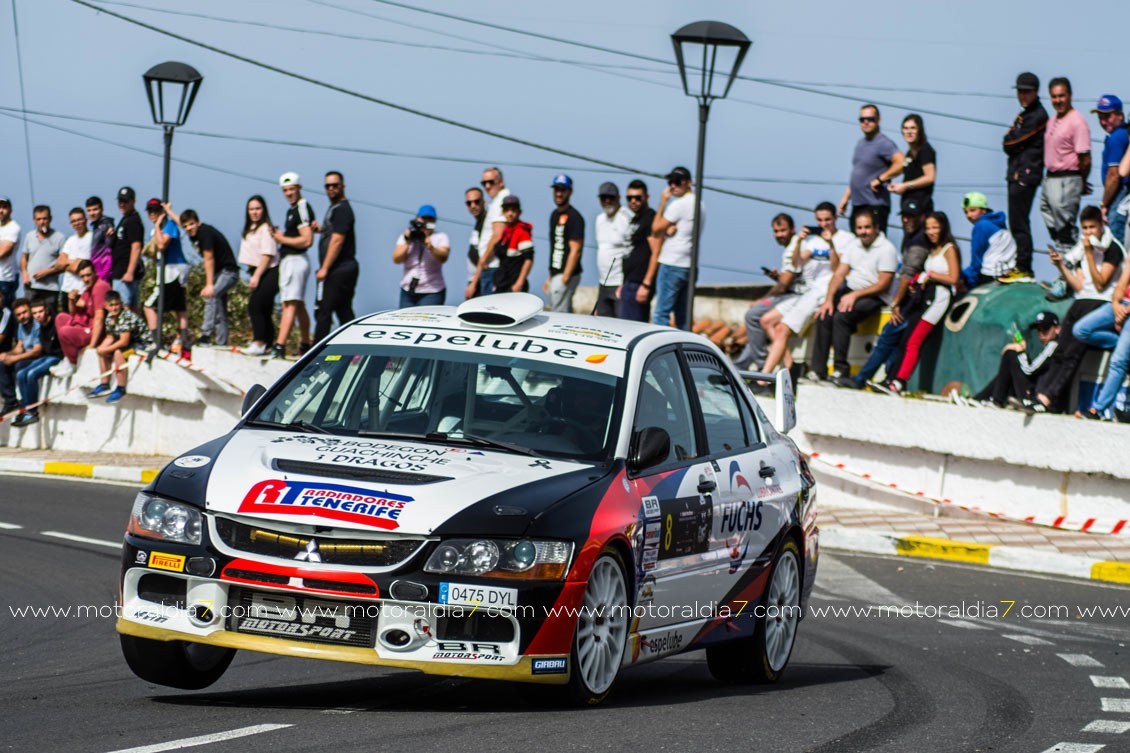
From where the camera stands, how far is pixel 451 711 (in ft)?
24.1

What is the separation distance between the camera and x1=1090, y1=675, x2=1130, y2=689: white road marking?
943cm

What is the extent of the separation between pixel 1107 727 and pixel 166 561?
164 inches

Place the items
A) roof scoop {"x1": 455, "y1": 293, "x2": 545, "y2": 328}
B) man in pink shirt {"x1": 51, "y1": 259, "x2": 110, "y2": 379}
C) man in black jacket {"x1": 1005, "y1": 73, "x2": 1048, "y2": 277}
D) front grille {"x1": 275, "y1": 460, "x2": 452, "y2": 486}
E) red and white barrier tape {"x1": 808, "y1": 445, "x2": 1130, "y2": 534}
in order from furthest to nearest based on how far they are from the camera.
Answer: man in pink shirt {"x1": 51, "y1": 259, "x2": 110, "y2": 379} < man in black jacket {"x1": 1005, "y1": 73, "x2": 1048, "y2": 277} < red and white barrier tape {"x1": 808, "y1": 445, "x2": 1130, "y2": 534} < roof scoop {"x1": 455, "y1": 293, "x2": 545, "y2": 328} < front grille {"x1": 275, "y1": 460, "x2": 452, "y2": 486}

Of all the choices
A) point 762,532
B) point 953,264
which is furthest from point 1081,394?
point 762,532

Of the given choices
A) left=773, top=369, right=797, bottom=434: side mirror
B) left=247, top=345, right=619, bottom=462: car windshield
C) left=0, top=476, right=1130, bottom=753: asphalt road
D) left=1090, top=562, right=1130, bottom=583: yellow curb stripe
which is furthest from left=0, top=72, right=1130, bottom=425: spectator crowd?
left=247, top=345, right=619, bottom=462: car windshield

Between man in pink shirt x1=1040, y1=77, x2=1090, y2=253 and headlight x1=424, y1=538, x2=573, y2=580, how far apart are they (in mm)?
12477

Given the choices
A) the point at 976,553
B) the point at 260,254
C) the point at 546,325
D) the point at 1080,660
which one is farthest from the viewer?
the point at 260,254

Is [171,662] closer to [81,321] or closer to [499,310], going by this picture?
[499,310]

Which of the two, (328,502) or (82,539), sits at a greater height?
(328,502)

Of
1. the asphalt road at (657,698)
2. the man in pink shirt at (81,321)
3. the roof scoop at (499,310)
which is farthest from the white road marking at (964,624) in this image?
the man in pink shirt at (81,321)

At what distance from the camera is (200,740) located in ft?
20.9

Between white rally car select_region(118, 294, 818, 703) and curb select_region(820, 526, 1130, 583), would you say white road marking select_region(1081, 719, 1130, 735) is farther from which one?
curb select_region(820, 526, 1130, 583)

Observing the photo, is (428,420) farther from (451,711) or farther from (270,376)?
(270,376)

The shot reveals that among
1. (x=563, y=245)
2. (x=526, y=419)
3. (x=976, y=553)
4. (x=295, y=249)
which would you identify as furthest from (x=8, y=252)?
(x=526, y=419)
